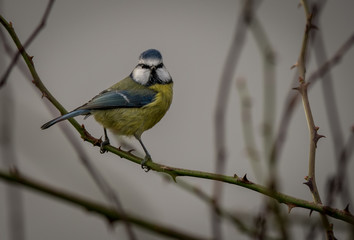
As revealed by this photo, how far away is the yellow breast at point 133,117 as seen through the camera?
8.11 ft

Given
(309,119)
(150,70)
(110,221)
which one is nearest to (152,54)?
(150,70)

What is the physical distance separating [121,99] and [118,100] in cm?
3

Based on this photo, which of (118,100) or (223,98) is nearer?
(223,98)

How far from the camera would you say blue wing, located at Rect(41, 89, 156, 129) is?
2.40 meters

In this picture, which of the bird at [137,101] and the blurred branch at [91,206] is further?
the bird at [137,101]

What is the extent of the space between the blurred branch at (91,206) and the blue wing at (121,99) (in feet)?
6.16

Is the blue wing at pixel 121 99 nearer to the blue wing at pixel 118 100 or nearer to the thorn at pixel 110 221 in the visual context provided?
the blue wing at pixel 118 100

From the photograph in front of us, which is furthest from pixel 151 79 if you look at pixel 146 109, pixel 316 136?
pixel 316 136

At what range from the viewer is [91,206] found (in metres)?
0.52

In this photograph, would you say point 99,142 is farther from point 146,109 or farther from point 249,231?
point 249,231

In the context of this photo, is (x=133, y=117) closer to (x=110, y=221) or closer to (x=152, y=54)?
(x=152, y=54)

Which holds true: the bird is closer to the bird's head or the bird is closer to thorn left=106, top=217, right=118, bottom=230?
the bird's head

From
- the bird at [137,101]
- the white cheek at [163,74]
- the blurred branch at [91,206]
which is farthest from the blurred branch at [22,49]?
the white cheek at [163,74]

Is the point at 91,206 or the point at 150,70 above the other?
the point at 150,70
